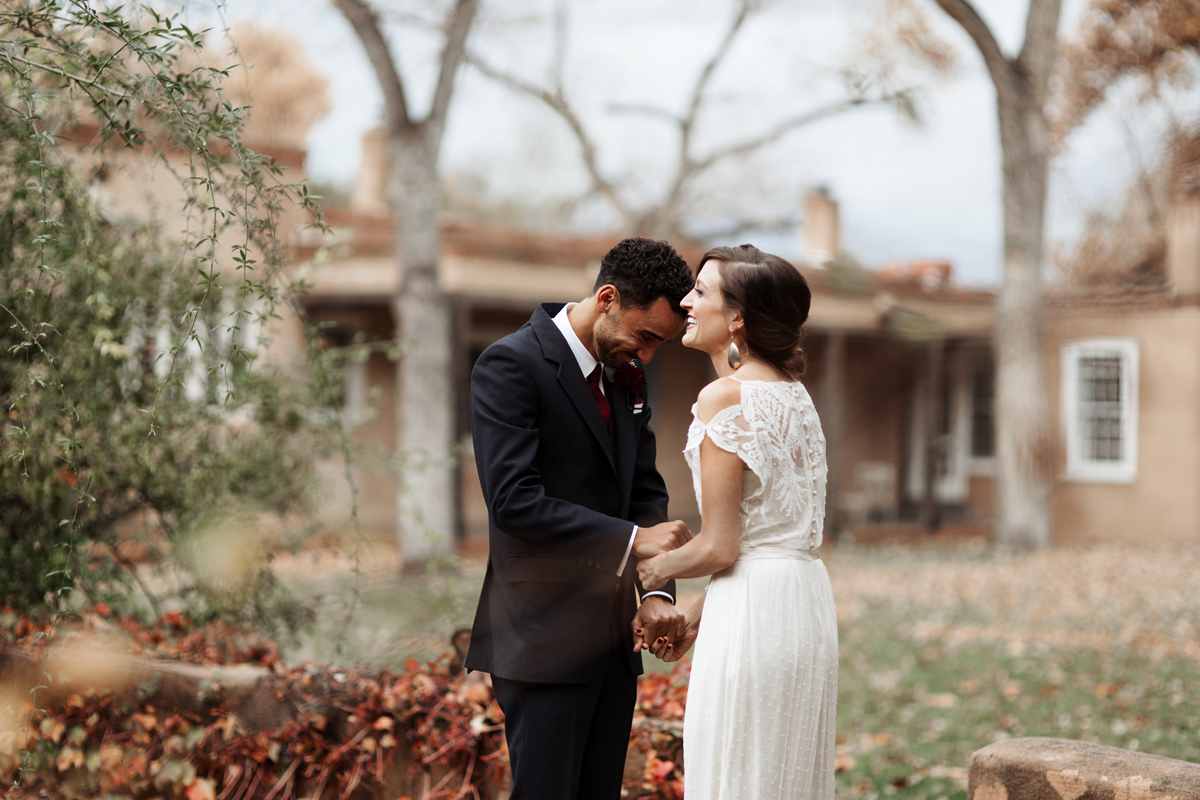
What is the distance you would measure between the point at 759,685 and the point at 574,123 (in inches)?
652

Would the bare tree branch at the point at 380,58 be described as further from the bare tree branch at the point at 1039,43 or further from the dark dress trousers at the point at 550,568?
the dark dress trousers at the point at 550,568

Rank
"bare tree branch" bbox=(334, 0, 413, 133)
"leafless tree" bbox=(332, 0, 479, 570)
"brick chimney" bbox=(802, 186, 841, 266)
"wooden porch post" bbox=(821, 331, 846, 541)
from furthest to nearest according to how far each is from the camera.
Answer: "brick chimney" bbox=(802, 186, 841, 266) < "wooden porch post" bbox=(821, 331, 846, 541) < "leafless tree" bbox=(332, 0, 479, 570) < "bare tree branch" bbox=(334, 0, 413, 133)

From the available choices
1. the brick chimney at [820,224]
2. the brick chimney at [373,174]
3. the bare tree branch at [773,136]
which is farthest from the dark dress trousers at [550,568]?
the brick chimney at [820,224]

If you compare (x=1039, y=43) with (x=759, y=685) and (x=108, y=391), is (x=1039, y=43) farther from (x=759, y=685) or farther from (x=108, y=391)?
(x=759, y=685)

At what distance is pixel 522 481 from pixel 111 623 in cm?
334

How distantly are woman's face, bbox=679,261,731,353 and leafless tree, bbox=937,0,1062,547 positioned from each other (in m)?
13.0

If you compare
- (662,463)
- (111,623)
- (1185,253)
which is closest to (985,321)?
(1185,253)

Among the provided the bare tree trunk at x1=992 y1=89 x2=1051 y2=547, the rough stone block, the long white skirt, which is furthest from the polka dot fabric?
the bare tree trunk at x1=992 y1=89 x2=1051 y2=547

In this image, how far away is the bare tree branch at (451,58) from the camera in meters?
11.8

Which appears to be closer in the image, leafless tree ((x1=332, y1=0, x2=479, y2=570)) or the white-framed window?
leafless tree ((x1=332, y1=0, x2=479, y2=570))

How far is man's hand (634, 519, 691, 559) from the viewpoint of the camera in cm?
256

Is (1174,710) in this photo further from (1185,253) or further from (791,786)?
(1185,253)

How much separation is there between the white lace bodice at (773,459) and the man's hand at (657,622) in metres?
0.25

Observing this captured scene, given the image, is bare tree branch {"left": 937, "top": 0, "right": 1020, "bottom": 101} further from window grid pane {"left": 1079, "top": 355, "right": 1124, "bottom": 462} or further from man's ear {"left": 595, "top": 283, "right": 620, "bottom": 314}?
man's ear {"left": 595, "top": 283, "right": 620, "bottom": 314}
